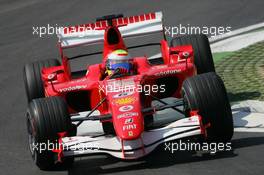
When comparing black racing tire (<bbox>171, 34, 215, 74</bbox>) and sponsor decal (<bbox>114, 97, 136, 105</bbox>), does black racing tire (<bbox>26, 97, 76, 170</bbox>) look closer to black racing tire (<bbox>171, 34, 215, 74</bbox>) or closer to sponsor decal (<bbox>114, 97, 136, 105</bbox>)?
sponsor decal (<bbox>114, 97, 136, 105</bbox>)

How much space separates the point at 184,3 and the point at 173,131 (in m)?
13.1

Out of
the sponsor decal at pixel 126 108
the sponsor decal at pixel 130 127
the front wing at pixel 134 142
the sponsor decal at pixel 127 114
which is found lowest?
the front wing at pixel 134 142

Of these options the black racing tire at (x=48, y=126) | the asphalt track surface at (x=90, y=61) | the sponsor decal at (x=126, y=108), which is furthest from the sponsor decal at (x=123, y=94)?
the asphalt track surface at (x=90, y=61)

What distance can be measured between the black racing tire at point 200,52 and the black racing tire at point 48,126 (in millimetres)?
3314

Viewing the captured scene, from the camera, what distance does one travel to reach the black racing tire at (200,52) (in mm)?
12906

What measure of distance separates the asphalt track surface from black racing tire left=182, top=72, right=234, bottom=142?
290 mm

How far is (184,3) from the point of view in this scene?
74.2 feet

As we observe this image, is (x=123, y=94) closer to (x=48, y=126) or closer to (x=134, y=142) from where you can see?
(x=134, y=142)

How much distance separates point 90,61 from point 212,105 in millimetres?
8389

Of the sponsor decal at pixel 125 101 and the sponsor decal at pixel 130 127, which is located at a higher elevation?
the sponsor decal at pixel 125 101

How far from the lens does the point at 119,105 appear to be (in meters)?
10.1

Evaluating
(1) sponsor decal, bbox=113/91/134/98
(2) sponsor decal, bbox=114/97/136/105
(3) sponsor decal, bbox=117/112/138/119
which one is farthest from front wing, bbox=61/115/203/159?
(1) sponsor decal, bbox=113/91/134/98

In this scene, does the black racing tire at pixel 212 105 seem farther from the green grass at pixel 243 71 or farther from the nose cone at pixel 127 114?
the green grass at pixel 243 71

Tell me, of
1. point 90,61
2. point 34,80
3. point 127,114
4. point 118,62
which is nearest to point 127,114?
point 127,114
